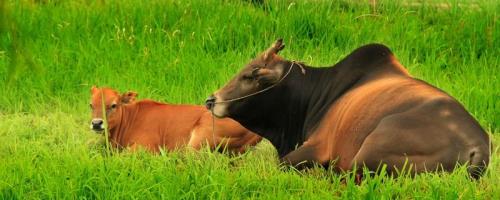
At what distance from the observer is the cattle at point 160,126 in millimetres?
7738

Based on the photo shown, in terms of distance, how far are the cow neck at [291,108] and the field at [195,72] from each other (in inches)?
8.1

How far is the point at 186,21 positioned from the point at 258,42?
83 centimetres

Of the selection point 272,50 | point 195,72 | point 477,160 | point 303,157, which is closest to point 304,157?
point 303,157

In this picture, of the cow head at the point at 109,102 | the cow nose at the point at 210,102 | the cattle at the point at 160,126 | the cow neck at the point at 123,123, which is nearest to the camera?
the cow nose at the point at 210,102

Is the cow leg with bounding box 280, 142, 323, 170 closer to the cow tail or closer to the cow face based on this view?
the cow face

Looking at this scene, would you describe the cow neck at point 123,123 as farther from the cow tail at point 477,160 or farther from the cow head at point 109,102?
the cow tail at point 477,160

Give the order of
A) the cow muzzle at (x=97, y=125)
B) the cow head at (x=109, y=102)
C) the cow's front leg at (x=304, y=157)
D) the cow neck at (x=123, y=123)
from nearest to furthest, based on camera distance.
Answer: the cow's front leg at (x=304, y=157) → the cow muzzle at (x=97, y=125) → the cow head at (x=109, y=102) → the cow neck at (x=123, y=123)

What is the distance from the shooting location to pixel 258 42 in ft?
34.0

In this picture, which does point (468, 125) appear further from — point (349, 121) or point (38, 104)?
point (38, 104)

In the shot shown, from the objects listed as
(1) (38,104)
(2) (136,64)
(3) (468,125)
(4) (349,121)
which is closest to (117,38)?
(2) (136,64)

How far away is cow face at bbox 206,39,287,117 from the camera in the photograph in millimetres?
7344

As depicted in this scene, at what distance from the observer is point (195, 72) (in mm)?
9516

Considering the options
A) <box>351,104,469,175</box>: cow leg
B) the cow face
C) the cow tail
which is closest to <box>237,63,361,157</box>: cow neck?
the cow face

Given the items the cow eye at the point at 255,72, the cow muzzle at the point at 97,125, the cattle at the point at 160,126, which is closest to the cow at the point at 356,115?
the cow eye at the point at 255,72
